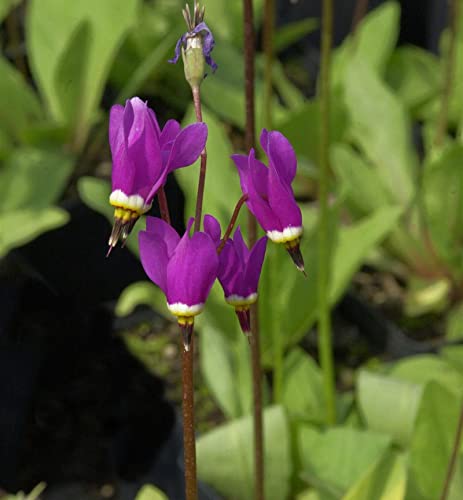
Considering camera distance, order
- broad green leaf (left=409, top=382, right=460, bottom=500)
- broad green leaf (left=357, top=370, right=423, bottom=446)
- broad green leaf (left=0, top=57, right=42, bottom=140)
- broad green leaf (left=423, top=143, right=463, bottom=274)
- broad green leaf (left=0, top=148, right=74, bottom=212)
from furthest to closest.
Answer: broad green leaf (left=0, top=57, right=42, bottom=140)
broad green leaf (left=0, top=148, right=74, bottom=212)
broad green leaf (left=423, top=143, right=463, bottom=274)
broad green leaf (left=357, top=370, right=423, bottom=446)
broad green leaf (left=409, top=382, right=460, bottom=500)

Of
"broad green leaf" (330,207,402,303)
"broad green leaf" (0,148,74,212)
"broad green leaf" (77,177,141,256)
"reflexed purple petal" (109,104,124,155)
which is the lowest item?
"reflexed purple petal" (109,104,124,155)

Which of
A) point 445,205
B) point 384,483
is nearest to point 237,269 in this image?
point 384,483

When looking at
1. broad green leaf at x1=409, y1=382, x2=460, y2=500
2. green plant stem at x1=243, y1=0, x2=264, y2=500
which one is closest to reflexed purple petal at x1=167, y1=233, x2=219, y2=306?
green plant stem at x1=243, y1=0, x2=264, y2=500

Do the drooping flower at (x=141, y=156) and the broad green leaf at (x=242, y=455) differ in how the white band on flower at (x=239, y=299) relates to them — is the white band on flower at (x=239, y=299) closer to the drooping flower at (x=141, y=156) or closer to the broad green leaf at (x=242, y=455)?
the drooping flower at (x=141, y=156)

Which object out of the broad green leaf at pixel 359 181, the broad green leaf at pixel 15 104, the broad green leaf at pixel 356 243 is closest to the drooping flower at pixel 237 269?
the broad green leaf at pixel 356 243

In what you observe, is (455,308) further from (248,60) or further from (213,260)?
(213,260)

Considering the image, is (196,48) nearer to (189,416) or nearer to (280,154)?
(280,154)

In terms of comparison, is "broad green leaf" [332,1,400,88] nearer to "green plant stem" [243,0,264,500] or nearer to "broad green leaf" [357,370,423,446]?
"broad green leaf" [357,370,423,446]
